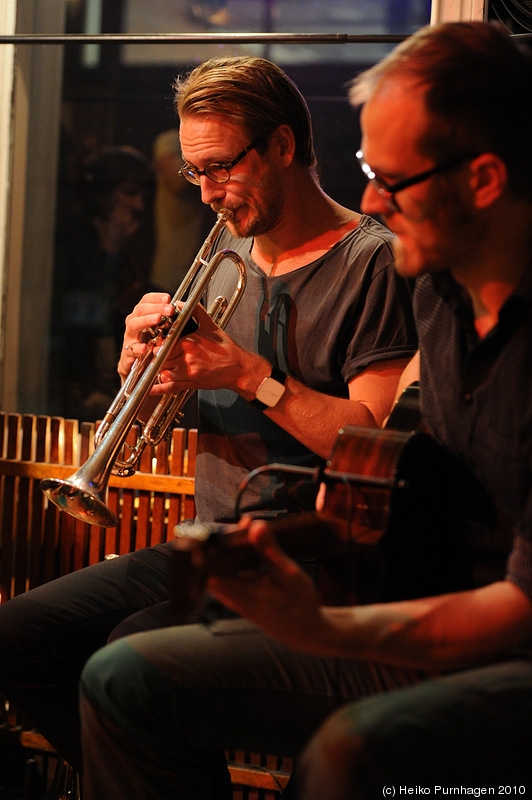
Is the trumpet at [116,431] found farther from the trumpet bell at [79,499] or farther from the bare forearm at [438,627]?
the bare forearm at [438,627]

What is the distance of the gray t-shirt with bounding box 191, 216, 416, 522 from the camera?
1786mm

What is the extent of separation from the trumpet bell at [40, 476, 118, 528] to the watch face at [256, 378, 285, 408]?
1.33ft

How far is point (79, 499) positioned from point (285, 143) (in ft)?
3.22

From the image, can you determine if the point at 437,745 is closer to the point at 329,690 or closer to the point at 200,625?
the point at 329,690

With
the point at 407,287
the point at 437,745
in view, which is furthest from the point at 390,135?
the point at 437,745

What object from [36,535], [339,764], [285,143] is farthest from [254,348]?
[339,764]

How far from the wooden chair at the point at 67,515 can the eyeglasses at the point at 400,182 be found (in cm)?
124

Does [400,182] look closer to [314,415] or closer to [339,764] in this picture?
[314,415]

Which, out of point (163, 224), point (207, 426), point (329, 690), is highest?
point (163, 224)

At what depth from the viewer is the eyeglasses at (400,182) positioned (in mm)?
1120

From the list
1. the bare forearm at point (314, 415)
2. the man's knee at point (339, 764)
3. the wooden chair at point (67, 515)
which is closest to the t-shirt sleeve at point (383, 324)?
the bare forearm at point (314, 415)

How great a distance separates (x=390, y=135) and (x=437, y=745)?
2.63 feet

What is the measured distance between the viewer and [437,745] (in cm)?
92

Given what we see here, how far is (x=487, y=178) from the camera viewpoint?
112cm
